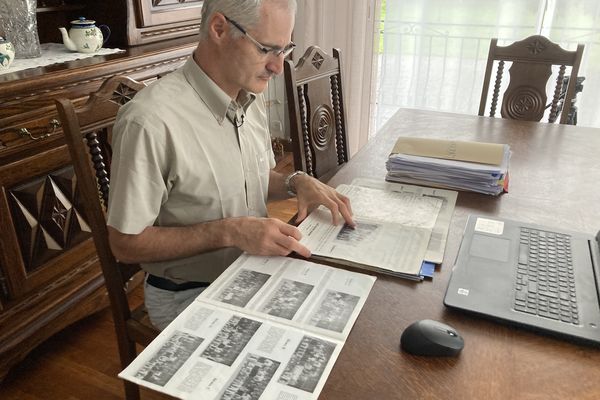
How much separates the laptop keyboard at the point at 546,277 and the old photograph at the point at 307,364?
312 mm

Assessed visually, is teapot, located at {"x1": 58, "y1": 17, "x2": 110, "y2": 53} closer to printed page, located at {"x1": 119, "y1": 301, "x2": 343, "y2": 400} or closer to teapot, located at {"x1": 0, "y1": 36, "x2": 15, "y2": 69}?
teapot, located at {"x1": 0, "y1": 36, "x2": 15, "y2": 69}

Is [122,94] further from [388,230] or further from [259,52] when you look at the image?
[388,230]

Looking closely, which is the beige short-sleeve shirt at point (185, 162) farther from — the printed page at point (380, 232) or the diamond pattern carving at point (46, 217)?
the diamond pattern carving at point (46, 217)

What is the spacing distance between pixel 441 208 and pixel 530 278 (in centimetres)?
32

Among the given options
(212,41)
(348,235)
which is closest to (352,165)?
(348,235)

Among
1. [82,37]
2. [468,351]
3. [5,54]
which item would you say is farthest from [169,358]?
[82,37]

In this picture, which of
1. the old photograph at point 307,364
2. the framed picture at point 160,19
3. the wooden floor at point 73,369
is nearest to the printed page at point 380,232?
the old photograph at point 307,364

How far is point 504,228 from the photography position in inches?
38.4

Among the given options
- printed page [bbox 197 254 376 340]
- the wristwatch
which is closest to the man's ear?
the wristwatch

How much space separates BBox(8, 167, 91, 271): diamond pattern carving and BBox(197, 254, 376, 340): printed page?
1052 mm

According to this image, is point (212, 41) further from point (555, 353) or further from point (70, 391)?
point (70, 391)

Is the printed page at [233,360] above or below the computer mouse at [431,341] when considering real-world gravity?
below

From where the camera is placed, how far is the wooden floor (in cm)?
159

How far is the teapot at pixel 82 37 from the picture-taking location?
185cm
